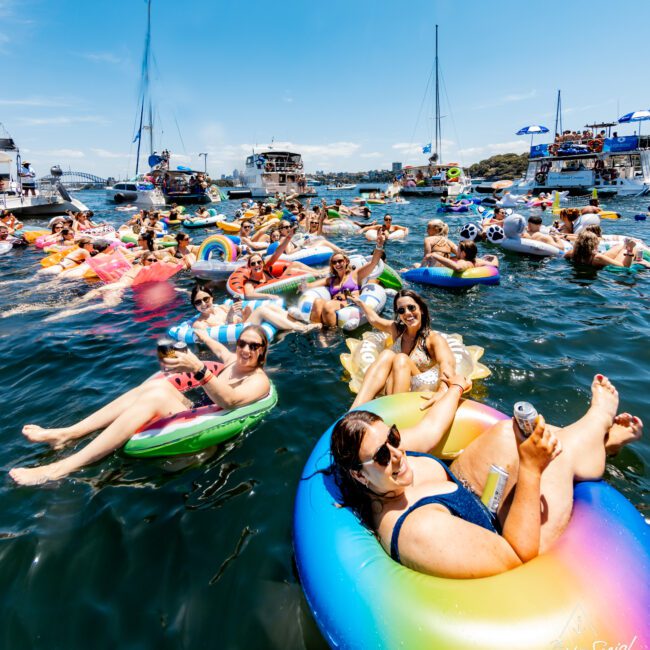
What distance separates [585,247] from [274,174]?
130ft

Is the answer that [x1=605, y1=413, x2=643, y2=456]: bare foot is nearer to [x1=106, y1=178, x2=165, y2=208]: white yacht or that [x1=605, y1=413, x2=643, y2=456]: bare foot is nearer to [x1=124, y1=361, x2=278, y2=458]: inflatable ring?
[x1=124, y1=361, x2=278, y2=458]: inflatable ring

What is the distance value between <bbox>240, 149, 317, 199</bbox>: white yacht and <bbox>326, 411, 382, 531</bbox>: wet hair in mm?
44907

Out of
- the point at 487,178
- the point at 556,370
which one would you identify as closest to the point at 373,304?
the point at 556,370

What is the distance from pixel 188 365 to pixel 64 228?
14.4 m

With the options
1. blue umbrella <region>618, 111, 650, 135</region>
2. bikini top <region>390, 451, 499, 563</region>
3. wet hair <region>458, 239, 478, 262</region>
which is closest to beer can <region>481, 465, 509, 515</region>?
bikini top <region>390, 451, 499, 563</region>

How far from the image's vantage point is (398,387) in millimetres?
3994

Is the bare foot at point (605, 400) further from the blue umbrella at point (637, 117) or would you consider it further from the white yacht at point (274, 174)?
the white yacht at point (274, 174)

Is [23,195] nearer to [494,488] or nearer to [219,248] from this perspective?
[219,248]

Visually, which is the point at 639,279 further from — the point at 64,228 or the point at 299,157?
the point at 299,157

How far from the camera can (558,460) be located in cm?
250

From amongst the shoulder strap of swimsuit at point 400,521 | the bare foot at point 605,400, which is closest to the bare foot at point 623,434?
the bare foot at point 605,400

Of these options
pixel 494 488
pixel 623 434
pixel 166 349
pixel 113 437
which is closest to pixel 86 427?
pixel 113 437

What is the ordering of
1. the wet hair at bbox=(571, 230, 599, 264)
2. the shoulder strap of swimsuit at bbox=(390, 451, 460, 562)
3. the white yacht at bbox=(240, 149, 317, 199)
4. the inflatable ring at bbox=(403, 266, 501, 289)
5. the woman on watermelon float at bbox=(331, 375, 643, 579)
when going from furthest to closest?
the white yacht at bbox=(240, 149, 317, 199), the wet hair at bbox=(571, 230, 599, 264), the inflatable ring at bbox=(403, 266, 501, 289), the shoulder strap of swimsuit at bbox=(390, 451, 460, 562), the woman on watermelon float at bbox=(331, 375, 643, 579)

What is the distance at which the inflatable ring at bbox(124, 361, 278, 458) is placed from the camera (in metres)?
3.47
